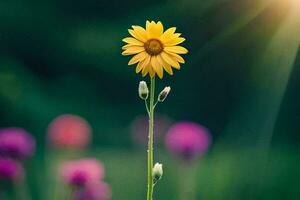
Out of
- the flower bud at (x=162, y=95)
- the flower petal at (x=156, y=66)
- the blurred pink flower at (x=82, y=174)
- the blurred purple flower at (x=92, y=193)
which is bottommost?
A: the blurred purple flower at (x=92, y=193)

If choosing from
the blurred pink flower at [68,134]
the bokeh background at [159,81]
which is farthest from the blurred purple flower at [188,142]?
the bokeh background at [159,81]

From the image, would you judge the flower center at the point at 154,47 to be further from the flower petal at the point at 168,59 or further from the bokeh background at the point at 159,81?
the bokeh background at the point at 159,81

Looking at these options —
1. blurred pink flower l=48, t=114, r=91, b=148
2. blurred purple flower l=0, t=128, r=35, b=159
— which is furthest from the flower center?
blurred pink flower l=48, t=114, r=91, b=148

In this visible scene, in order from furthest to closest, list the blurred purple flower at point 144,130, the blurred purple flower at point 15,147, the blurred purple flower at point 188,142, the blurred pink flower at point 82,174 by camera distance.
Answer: the blurred purple flower at point 144,130
the blurred purple flower at point 188,142
the blurred purple flower at point 15,147
the blurred pink flower at point 82,174

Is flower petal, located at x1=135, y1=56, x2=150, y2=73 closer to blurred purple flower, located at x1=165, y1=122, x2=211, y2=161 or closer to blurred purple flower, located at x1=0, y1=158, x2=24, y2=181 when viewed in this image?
blurred purple flower, located at x1=0, y1=158, x2=24, y2=181

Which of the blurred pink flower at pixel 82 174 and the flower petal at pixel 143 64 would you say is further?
the blurred pink flower at pixel 82 174

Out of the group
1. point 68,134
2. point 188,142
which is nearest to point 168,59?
point 188,142

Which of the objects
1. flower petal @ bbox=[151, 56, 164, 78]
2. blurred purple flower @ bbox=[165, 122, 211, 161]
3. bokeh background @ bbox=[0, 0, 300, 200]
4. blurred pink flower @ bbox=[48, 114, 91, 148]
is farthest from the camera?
→ bokeh background @ bbox=[0, 0, 300, 200]
